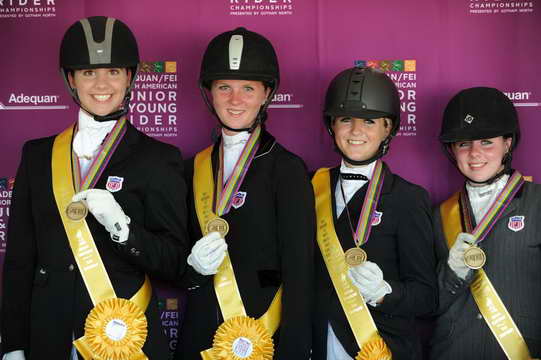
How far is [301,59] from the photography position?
4852mm

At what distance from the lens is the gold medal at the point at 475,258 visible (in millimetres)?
3787

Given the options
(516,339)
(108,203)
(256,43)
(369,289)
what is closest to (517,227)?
(516,339)

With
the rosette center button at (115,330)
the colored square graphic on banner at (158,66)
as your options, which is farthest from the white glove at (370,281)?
the colored square graphic on banner at (158,66)

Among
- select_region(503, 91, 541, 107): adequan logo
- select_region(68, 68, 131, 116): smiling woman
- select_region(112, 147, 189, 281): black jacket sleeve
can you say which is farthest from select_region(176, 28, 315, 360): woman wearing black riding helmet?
select_region(503, 91, 541, 107): adequan logo

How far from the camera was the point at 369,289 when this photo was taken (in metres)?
3.65

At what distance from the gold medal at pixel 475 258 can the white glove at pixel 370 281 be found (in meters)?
0.45

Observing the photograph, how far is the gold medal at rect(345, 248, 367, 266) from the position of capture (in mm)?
3699

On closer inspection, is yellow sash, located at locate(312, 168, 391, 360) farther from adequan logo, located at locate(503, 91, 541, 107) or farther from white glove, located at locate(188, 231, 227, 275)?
adequan logo, located at locate(503, 91, 541, 107)

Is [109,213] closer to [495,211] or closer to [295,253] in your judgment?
[295,253]

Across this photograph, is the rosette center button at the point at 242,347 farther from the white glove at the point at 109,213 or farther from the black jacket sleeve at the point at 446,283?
the black jacket sleeve at the point at 446,283

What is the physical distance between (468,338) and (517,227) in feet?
2.19

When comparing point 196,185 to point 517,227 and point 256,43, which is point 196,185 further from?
point 517,227

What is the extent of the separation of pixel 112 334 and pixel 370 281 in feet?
4.17

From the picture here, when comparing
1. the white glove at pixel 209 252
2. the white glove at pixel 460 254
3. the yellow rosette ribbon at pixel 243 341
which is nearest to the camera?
the white glove at pixel 209 252
